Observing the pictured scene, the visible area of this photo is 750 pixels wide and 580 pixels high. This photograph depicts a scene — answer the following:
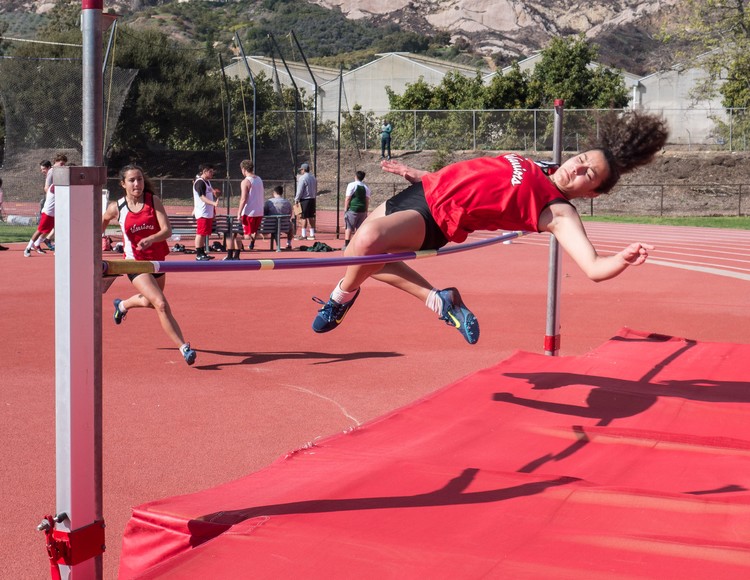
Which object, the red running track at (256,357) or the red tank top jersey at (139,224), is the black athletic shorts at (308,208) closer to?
the red running track at (256,357)

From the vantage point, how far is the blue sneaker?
13.0 feet

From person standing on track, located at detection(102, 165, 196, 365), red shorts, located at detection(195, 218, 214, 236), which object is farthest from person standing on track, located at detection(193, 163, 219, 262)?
person standing on track, located at detection(102, 165, 196, 365)

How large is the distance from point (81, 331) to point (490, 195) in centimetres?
187

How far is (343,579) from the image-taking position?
236cm

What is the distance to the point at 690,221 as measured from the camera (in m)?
22.8

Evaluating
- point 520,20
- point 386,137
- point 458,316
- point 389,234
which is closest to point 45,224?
point 458,316

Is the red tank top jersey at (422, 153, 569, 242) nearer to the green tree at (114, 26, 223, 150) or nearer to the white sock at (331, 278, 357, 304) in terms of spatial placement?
the white sock at (331, 278, 357, 304)

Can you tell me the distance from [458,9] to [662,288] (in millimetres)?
99897

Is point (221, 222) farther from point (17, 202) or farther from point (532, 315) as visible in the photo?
point (532, 315)

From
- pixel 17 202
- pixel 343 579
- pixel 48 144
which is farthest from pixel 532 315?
pixel 17 202

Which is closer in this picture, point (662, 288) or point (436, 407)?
point (436, 407)

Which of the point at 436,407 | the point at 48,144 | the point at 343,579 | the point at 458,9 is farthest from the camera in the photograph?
the point at 458,9

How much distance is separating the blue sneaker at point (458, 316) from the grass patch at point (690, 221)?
742 inches

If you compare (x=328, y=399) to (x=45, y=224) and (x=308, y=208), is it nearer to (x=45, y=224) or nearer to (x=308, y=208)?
(x=45, y=224)
